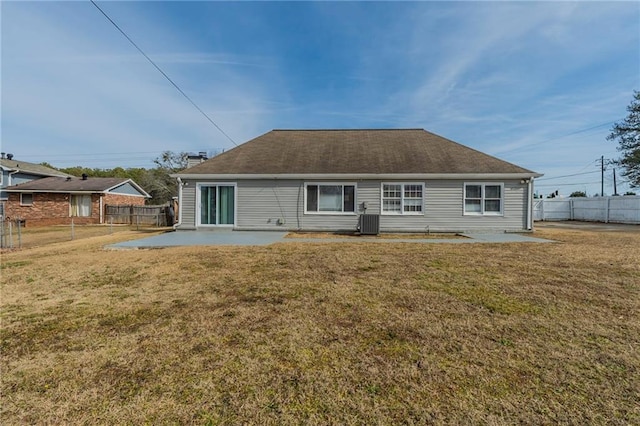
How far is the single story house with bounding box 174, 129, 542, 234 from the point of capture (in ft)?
41.5

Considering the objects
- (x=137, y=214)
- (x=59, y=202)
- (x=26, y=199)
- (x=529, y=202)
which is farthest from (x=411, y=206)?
(x=26, y=199)

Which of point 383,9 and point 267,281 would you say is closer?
point 267,281

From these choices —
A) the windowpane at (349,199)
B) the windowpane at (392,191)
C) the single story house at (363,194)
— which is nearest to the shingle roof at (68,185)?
the single story house at (363,194)

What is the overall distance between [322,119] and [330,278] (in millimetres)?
22129

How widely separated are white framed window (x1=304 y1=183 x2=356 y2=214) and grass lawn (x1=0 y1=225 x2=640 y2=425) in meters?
7.33

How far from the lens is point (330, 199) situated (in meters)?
13.2

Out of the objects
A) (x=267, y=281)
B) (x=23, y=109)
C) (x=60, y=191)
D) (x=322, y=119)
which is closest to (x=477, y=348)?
(x=267, y=281)

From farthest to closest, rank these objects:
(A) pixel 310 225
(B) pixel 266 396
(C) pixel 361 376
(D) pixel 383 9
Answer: (A) pixel 310 225 → (D) pixel 383 9 → (C) pixel 361 376 → (B) pixel 266 396

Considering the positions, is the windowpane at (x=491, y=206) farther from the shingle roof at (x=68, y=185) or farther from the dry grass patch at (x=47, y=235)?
the shingle roof at (x=68, y=185)

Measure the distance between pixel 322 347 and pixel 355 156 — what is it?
12.2m

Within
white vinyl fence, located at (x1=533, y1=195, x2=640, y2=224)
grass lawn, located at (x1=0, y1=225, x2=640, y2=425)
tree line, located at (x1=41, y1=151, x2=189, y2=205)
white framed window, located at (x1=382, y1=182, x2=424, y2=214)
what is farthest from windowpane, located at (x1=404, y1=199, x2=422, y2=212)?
tree line, located at (x1=41, y1=151, x2=189, y2=205)

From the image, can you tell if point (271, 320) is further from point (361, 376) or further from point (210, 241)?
point (210, 241)

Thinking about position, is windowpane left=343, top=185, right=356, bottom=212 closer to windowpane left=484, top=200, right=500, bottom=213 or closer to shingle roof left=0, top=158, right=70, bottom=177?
windowpane left=484, top=200, right=500, bottom=213

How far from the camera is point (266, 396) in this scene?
2.10 m
